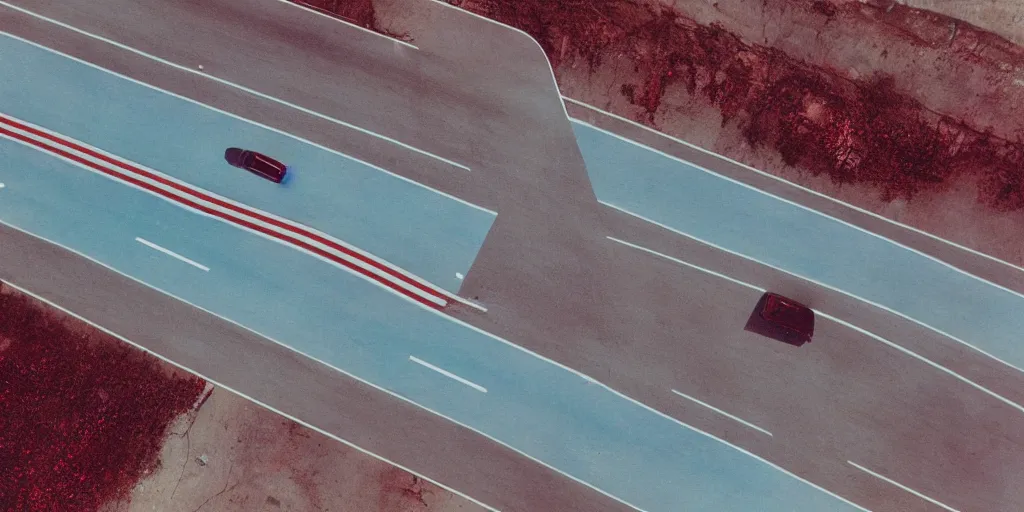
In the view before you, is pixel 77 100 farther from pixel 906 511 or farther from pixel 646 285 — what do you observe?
pixel 906 511

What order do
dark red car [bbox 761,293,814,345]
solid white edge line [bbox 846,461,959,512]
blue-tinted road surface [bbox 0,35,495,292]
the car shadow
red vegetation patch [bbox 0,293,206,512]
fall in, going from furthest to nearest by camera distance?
blue-tinted road surface [bbox 0,35,495,292], red vegetation patch [bbox 0,293,206,512], the car shadow, solid white edge line [bbox 846,461,959,512], dark red car [bbox 761,293,814,345]

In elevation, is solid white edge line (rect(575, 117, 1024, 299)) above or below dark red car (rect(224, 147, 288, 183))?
above

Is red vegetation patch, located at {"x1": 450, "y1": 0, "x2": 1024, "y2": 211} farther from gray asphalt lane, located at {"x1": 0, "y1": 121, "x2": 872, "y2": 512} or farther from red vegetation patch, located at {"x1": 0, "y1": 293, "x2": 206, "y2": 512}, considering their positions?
red vegetation patch, located at {"x1": 0, "y1": 293, "x2": 206, "y2": 512}

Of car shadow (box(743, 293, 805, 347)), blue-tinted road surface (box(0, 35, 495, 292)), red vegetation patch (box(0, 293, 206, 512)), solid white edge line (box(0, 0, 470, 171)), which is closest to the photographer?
car shadow (box(743, 293, 805, 347))

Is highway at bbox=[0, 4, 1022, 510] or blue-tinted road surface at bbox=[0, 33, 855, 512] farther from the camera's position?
blue-tinted road surface at bbox=[0, 33, 855, 512]

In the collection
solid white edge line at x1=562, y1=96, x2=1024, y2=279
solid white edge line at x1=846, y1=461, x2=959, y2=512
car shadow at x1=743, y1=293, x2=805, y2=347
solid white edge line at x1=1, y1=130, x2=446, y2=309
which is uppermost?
solid white edge line at x1=562, y1=96, x2=1024, y2=279

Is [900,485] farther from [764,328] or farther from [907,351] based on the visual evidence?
[764,328]

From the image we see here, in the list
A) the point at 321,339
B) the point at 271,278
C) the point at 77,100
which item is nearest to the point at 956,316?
the point at 321,339

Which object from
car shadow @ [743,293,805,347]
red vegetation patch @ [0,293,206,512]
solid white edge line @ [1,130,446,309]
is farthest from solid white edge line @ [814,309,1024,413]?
red vegetation patch @ [0,293,206,512]
